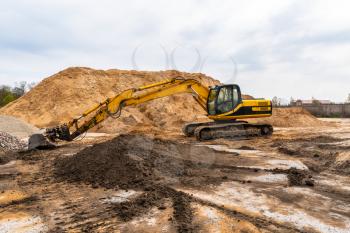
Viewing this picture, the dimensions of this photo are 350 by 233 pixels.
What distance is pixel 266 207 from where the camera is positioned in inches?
225

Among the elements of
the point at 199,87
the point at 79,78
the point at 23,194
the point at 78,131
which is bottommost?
the point at 23,194

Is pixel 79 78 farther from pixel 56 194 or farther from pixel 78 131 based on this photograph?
pixel 56 194

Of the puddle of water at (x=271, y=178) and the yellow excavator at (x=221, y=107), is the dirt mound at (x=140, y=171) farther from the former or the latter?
the yellow excavator at (x=221, y=107)

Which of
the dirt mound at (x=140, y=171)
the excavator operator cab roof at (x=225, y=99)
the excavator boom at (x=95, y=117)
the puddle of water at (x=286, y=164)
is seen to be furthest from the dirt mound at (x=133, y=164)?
the excavator operator cab roof at (x=225, y=99)

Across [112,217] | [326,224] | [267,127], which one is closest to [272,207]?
[326,224]

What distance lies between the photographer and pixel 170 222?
4922 millimetres

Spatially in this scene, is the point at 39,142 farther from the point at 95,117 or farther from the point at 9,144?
the point at 95,117

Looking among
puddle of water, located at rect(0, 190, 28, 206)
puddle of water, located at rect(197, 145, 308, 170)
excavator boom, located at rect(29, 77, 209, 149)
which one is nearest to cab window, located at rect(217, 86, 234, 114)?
excavator boom, located at rect(29, 77, 209, 149)

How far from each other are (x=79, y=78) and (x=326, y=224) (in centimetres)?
2861

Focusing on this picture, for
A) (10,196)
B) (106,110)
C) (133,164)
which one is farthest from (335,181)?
(106,110)

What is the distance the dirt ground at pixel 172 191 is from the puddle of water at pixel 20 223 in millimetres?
16

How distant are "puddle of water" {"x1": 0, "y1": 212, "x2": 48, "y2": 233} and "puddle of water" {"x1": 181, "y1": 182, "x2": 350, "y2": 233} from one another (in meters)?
2.82

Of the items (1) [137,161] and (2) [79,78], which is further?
(2) [79,78]

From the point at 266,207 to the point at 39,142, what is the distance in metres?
9.94
